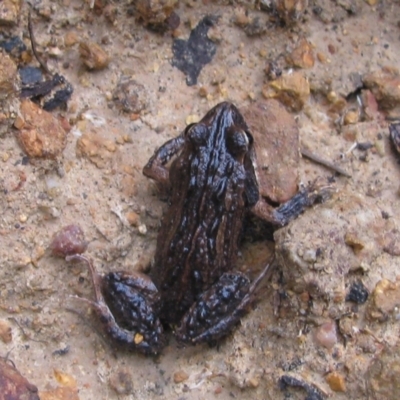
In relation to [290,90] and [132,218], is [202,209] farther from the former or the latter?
[290,90]

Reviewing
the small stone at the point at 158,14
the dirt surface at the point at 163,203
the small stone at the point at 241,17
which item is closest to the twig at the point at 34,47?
the dirt surface at the point at 163,203

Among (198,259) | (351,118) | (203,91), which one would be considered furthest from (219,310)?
(351,118)

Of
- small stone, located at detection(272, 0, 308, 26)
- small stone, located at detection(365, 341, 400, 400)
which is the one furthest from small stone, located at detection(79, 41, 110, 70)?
small stone, located at detection(365, 341, 400, 400)

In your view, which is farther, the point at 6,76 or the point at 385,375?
the point at 6,76

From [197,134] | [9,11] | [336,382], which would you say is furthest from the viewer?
[9,11]

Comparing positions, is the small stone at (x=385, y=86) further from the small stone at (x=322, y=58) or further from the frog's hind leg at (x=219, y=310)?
the frog's hind leg at (x=219, y=310)

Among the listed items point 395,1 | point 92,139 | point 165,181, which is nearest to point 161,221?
point 165,181
